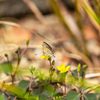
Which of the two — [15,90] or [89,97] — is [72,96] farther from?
[15,90]

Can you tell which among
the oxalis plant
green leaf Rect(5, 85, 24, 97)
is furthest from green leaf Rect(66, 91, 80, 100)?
green leaf Rect(5, 85, 24, 97)

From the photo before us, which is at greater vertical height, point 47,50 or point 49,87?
point 47,50

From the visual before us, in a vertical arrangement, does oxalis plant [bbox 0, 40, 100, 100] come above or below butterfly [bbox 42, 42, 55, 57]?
below

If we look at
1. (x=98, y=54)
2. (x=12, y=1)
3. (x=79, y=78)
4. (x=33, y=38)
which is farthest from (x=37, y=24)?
(x=79, y=78)

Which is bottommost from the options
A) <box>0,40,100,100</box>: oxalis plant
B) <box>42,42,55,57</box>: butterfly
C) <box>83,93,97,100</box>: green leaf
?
<box>83,93,97,100</box>: green leaf

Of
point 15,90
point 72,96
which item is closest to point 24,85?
point 15,90

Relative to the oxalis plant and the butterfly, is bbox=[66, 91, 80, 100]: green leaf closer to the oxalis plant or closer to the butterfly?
the oxalis plant

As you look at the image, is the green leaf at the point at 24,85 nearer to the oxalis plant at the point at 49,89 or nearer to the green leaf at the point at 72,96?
the oxalis plant at the point at 49,89

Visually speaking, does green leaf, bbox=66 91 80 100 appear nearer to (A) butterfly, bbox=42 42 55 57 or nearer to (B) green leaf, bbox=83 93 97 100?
(B) green leaf, bbox=83 93 97 100

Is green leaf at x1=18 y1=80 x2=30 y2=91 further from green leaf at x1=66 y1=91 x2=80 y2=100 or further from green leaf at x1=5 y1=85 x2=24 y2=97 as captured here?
green leaf at x1=66 y1=91 x2=80 y2=100

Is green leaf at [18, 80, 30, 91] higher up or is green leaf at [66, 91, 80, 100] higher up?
green leaf at [18, 80, 30, 91]

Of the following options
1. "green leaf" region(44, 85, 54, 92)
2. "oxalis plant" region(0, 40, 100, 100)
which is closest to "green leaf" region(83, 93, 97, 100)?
"oxalis plant" region(0, 40, 100, 100)
